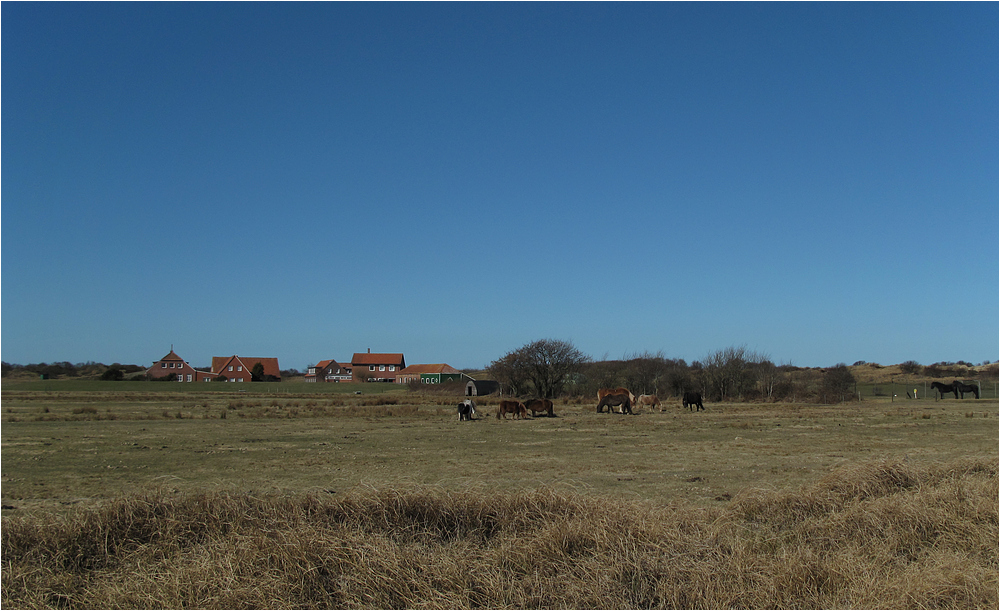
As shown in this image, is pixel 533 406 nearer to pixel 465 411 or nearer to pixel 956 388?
pixel 465 411

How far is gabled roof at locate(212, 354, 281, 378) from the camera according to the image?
130 meters

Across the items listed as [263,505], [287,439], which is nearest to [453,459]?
[287,439]

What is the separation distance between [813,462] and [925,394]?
182 feet

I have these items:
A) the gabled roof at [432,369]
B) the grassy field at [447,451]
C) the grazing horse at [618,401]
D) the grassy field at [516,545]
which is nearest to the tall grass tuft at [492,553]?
the grassy field at [516,545]

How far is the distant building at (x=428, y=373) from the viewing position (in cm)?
12450

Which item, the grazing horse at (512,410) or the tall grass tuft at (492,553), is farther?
the grazing horse at (512,410)

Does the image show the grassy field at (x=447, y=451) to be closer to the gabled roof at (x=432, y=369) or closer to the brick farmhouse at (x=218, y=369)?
the brick farmhouse at (x=218, y=369)

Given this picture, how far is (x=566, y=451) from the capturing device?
21.7 m

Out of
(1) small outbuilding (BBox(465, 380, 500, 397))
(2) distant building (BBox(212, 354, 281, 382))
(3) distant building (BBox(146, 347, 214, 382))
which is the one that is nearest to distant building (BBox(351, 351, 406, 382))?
(2) distant building (BBox(212, 354, 281, 382))

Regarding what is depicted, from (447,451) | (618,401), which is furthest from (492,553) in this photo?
(618,401)

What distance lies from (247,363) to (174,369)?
16240 mm

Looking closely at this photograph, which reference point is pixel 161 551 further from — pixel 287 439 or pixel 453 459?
pixel 287 439

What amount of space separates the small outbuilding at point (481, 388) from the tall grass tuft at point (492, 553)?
6726cm

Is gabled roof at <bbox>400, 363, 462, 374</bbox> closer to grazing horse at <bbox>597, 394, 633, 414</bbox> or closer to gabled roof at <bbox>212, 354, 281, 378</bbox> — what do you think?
gabled roof at <bbox>212, 354, 281, 378</bbox>
